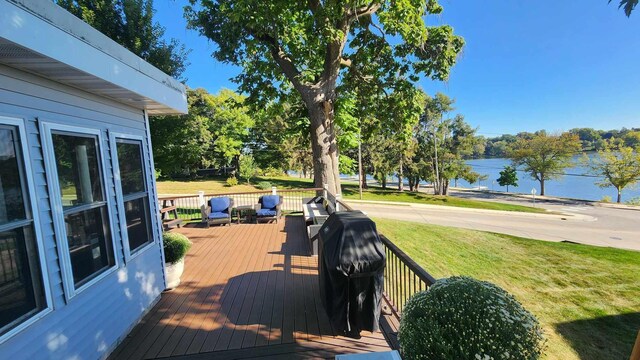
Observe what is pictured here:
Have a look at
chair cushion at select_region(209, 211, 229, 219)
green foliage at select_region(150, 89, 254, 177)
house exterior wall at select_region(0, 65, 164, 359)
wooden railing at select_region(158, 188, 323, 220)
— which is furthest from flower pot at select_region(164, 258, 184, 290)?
green foliage at select_region(150, 89, 254, 177)

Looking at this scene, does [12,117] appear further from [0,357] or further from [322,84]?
[322,84]

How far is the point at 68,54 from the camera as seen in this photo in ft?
6.46

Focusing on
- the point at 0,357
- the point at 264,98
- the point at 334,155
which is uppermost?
the point at 264,98

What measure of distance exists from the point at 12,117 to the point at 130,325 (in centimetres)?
232

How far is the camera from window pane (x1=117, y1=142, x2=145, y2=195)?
331 centimetres

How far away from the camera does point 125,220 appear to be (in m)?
3.23

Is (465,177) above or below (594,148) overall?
below

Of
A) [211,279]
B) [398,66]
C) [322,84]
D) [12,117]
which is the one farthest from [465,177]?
[12,117]

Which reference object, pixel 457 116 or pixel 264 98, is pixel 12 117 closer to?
pixel 264 98

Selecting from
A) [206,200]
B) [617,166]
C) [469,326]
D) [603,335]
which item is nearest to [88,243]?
[469,326]

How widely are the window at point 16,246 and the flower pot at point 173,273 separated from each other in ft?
6.87

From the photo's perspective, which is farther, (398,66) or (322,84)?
(398,66)

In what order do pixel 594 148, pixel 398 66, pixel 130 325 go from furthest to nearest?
pixel 594 148, pixel 398 66, pixel 130 325

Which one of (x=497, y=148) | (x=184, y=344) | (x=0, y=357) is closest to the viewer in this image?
(x=0, y=357)
